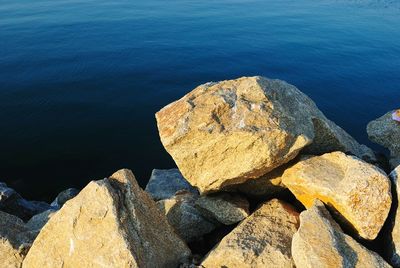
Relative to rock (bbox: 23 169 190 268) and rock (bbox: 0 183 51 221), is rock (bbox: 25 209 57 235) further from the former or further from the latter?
rock (bbox: 23 169 190 268)

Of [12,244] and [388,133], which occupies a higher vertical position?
[388,133]

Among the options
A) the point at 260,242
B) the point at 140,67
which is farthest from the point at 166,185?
the point at 140,67

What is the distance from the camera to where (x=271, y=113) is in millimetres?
12031

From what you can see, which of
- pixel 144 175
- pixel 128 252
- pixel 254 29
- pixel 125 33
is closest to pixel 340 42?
pixel 254 29

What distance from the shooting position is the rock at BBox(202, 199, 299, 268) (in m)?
10.4

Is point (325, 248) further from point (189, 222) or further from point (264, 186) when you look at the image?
point (189, 222)

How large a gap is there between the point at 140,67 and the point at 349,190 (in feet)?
102

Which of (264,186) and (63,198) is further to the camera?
(63,198)

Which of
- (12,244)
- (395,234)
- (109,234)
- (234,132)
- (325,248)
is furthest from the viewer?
(12,244)

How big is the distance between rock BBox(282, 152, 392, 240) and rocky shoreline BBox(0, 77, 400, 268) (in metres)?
0.03

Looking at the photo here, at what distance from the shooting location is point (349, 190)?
36.1 ft

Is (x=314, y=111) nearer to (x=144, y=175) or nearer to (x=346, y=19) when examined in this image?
(x=144, y=175)

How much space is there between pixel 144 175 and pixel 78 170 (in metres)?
4.12

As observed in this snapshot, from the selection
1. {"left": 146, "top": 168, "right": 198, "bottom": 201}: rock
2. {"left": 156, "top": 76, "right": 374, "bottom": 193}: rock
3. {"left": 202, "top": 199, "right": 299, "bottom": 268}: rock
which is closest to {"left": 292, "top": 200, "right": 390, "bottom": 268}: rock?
{"left": 202, "top": 199, "right": 299, "bottom": 268}: rock
